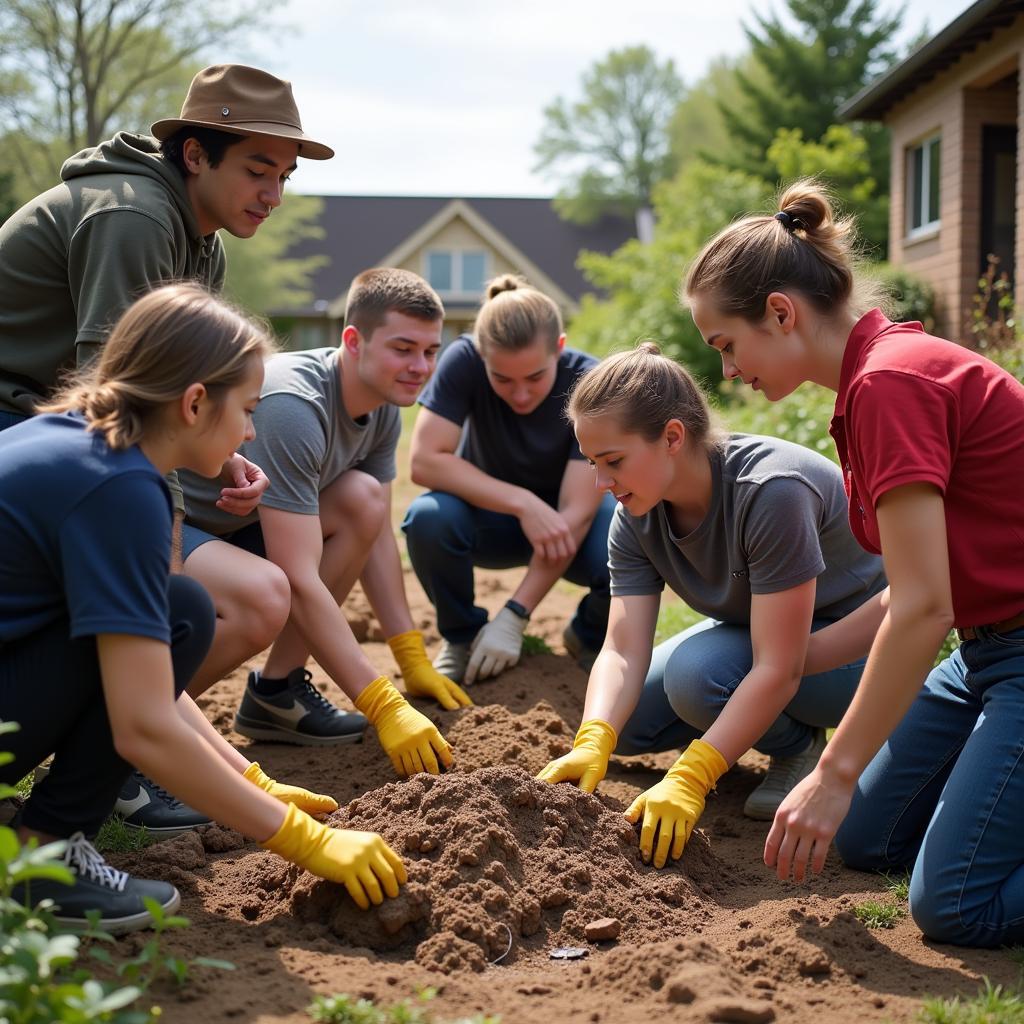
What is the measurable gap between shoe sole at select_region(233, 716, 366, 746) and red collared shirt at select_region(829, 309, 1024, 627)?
6.79ft

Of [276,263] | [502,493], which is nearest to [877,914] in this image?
[502,493]

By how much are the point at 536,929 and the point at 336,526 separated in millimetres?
1921

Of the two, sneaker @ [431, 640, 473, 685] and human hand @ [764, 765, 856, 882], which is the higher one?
human hand @ [764, 765, 856, 882]

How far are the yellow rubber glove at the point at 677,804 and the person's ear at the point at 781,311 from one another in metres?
1.14

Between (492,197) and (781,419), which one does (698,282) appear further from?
(492,197)

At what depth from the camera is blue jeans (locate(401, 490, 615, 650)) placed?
4699 mm

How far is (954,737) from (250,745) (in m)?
2.37

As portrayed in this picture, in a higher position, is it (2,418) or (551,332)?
(551,332)

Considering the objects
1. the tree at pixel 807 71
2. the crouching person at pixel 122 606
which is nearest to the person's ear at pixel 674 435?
the crouching person at pixel 122 606

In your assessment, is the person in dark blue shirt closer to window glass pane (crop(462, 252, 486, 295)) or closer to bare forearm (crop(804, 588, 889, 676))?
bare forearm (crop(804, 588, 889, 676))

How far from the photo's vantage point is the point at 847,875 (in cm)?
302

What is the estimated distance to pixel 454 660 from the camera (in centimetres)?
470

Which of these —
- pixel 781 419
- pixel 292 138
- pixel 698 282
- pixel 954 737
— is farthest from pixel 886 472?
pixel 781 419

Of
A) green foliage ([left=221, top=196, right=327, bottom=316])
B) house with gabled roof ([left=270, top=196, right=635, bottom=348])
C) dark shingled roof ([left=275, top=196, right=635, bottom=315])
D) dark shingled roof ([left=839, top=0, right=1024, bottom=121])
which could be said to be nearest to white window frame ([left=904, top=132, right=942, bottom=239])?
dark shingled roof ([left=839, top=0, right=1024, bottom=121])
